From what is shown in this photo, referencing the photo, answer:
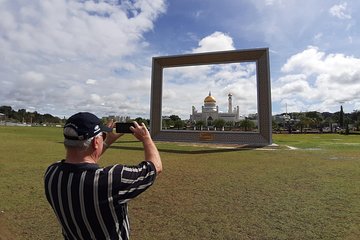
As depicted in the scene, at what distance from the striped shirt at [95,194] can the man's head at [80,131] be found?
126 mm

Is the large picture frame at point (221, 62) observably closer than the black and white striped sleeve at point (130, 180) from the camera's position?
No

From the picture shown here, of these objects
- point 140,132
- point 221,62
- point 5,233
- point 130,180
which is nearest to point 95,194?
point 130,180

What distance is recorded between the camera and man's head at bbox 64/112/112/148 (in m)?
1.67

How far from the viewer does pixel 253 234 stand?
469 cm

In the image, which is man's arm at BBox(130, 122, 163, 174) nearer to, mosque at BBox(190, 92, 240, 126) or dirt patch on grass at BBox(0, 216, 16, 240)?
dirt patch on grass at BBox(0, 216, 16, 240)

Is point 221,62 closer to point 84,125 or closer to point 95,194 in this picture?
point 84,125

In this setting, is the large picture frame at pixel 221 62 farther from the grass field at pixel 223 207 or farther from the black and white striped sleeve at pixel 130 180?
the black and white striped sleeve at pixel 130 180

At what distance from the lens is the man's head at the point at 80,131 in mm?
1674

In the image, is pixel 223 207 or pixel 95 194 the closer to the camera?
pixel 95 194

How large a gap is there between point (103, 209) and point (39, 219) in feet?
14.6

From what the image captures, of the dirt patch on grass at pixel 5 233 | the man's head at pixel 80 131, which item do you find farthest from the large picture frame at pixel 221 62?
the man's head at pixel 80 131

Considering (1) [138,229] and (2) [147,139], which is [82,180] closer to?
(2) [147,139]

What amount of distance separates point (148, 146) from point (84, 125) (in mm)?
414

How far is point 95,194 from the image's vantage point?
1.62 metres
